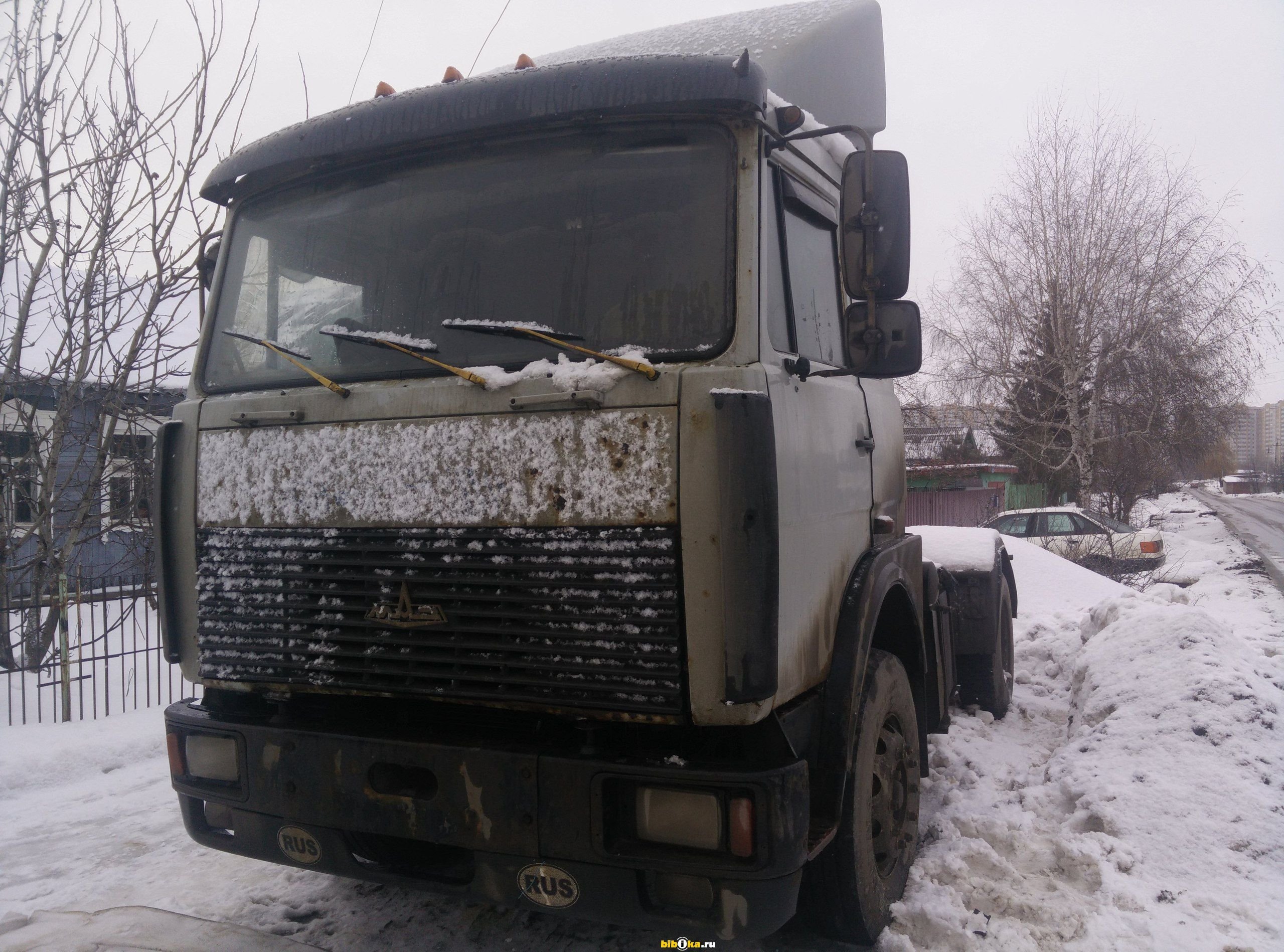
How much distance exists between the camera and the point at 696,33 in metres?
3.98

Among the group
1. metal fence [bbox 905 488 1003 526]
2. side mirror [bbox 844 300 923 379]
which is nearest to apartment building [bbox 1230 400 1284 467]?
metal fence [bbox 905 488 1003 526]

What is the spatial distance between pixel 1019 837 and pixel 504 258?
3.29 metres

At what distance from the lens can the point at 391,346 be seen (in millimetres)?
2609

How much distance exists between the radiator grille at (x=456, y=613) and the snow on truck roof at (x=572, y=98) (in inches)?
46.8

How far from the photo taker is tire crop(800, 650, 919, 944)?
8.98 ft

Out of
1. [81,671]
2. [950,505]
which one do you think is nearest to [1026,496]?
[950,505]

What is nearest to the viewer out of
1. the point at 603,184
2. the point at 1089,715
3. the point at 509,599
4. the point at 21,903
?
the point at 509,599

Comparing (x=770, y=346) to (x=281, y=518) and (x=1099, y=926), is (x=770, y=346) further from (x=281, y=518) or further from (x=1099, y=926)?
(x=1099, y=926)

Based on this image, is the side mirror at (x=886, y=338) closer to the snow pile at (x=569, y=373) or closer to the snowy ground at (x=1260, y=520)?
the snow pile at (x=569, y=373)

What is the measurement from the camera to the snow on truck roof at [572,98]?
2.44 m

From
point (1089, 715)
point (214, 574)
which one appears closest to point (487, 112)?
point (214, 574)

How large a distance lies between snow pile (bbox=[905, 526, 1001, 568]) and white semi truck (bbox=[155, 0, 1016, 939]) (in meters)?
2.81

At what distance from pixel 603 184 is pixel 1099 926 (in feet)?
9.69

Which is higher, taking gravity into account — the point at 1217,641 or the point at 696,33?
the point at 696,33
